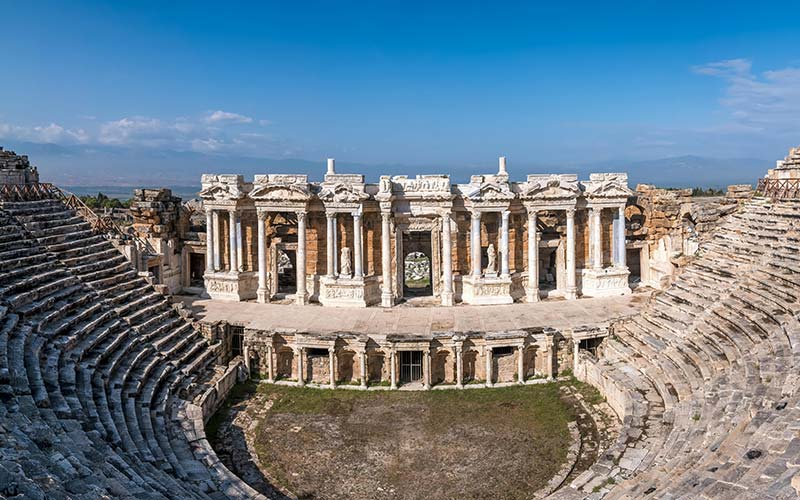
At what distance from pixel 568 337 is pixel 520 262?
6.92 m

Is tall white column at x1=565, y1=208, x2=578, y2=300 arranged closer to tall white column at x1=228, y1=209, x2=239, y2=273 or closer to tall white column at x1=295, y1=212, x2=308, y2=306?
tall white column at x1=295, y1=212, x2=308, y2=306

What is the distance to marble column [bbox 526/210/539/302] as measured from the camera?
2736 centimetres

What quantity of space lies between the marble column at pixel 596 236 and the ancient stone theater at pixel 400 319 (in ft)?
0.42

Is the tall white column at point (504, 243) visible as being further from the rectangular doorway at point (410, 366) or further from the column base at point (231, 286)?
the column base at point (231, 286)

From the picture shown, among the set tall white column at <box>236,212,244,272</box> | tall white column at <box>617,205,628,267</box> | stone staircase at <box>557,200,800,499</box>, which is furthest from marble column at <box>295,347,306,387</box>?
tall white column at <box>617,205,628,267</box>

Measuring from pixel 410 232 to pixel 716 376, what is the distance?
50.9 feet

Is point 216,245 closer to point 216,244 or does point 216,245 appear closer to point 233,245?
point 216,244

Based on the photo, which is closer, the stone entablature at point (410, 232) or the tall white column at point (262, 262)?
the stone entablature at point (410, 232)

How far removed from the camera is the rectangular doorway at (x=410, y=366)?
2175cm

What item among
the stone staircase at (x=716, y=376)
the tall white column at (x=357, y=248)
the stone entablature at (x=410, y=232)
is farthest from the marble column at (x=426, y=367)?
the tall white column at (x=357, y=248)

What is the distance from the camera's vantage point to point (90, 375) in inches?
609

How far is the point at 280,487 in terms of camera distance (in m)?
15.2

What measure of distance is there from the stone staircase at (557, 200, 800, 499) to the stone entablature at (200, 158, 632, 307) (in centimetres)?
590

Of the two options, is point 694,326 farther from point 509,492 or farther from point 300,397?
point 300,397
